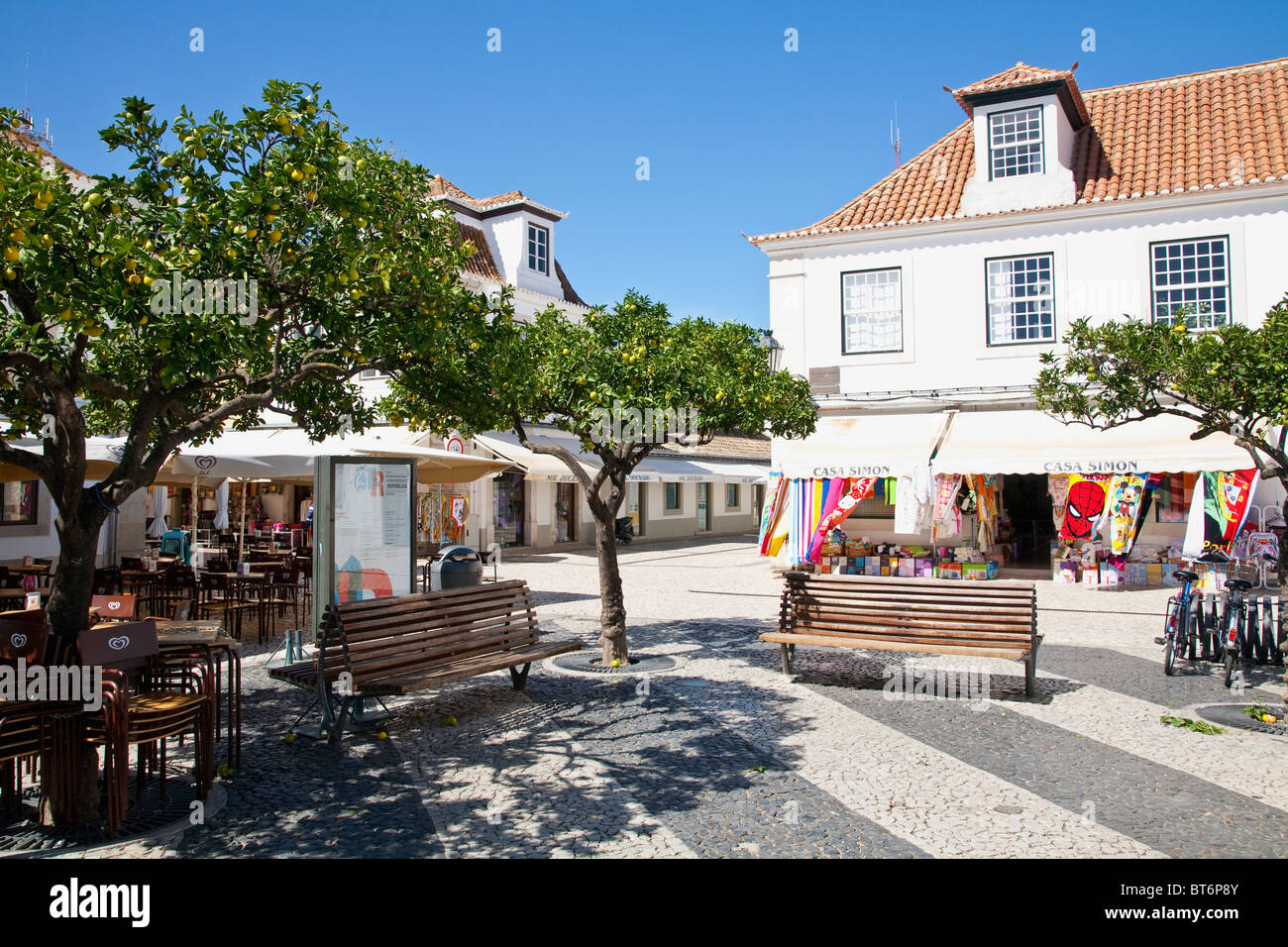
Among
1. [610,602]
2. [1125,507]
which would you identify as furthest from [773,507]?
[610,602]

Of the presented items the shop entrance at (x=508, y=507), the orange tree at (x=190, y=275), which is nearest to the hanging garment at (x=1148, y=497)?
the orange tree at (x=190, y=275)

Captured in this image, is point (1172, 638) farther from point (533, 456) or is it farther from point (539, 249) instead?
point (539, 249)

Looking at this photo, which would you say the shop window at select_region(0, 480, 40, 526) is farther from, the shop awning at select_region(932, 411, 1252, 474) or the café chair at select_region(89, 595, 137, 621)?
the shop awning at select_region(932, 411, 1252, 474)

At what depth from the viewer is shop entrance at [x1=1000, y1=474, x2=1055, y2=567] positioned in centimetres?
2170

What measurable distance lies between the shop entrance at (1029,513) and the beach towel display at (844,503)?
5571 millimetres

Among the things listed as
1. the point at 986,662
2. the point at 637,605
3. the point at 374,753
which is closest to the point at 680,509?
the point at 637,605

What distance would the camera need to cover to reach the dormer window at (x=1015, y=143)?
18.3 metres

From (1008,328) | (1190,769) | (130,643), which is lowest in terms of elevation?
(1190,769)

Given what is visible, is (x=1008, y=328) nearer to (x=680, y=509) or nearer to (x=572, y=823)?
(x=572, y=823)

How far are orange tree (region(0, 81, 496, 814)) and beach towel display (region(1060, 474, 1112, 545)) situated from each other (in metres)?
14.5

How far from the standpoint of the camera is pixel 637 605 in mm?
15164

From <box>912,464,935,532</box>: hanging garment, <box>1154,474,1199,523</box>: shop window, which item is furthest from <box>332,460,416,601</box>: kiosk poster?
<box>1154,474,1199,523</box>: shop window

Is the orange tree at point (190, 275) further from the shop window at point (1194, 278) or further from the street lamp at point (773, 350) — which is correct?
the shop window at point (1194, 278)
